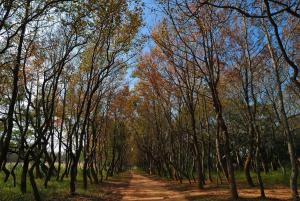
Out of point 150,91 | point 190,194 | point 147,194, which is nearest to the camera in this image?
point 190,194

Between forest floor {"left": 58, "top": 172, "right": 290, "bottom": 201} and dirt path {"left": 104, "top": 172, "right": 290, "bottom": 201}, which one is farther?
forest floor {"left": 58, "top": 172, "right": 290, "bottom": 201}

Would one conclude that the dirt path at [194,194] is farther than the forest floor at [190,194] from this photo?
No

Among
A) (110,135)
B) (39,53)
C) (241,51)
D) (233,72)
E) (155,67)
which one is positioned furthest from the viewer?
(110,135)

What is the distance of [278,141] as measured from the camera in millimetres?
46688

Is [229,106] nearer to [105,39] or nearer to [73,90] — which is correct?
[73,90]

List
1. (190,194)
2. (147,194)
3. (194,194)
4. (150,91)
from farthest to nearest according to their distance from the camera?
(150,91) < (147,194) < (190,194) < (194,194)

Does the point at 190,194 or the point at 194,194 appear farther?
the point at 190,194

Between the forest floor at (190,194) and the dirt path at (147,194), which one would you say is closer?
the forest floor at (190,194)

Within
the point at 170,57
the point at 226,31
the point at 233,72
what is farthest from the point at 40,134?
the point at 233,72

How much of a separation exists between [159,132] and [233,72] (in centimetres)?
1924

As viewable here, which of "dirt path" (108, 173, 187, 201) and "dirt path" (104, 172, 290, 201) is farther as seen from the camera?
"dirt path" (108, 173, 187, 201)

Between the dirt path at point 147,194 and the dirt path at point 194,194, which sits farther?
the dirt path at point 147,194

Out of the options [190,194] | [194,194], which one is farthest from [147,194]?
[194,194]

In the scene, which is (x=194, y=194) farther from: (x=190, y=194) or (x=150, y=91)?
(x=150, y=91)
